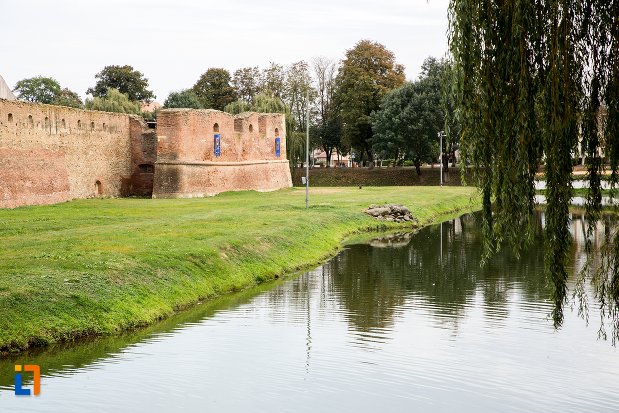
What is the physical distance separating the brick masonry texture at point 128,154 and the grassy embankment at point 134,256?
1596 mm

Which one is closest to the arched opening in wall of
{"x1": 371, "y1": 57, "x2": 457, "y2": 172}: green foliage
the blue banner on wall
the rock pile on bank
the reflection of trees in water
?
the blue banner on wall

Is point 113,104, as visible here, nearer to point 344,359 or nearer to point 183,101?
point 183,101

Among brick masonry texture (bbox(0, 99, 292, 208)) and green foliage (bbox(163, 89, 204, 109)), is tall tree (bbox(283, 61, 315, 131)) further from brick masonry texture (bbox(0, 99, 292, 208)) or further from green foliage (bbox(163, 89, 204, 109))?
brick masonry texture (bbox(0, 99, 292, 208))

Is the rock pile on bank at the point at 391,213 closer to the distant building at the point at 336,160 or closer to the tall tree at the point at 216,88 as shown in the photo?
the distant building at the point at 336,160

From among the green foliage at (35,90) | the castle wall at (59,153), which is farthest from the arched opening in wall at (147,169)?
the green foliage at (35,90)

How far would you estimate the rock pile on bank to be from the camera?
3329 centimetres

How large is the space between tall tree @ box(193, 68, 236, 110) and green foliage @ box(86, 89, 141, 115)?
19.1 m

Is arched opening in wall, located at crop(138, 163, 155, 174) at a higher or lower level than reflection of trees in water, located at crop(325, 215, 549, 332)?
higher

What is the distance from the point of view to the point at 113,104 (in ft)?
168

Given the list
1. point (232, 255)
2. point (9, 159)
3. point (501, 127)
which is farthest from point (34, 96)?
point (501, 127)

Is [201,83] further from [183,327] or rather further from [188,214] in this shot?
[183,327]

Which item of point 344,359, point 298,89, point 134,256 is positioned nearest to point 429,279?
point 134,256

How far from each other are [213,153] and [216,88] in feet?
106

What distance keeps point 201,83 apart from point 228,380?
2560 inches
